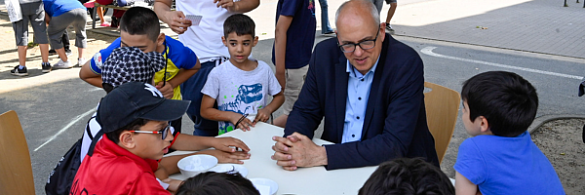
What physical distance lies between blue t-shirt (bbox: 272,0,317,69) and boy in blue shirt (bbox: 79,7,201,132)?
0.88 metres

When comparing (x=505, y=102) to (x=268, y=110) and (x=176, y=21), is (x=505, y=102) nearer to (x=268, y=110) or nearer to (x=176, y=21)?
(x=268, y=110)

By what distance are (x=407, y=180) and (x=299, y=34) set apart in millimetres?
2646

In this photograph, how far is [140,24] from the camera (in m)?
2.56

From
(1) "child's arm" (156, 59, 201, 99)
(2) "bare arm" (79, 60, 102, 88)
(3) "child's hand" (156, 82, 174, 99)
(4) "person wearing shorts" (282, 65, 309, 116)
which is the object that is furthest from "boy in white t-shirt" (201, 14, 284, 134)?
(4) "person wearing shorts" (282, 65, 309, 116)

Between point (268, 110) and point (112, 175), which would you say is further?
point (268, 110)

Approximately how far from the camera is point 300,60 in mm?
3715

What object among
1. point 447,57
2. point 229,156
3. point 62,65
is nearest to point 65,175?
point 229,156

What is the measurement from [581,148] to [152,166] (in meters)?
3.79

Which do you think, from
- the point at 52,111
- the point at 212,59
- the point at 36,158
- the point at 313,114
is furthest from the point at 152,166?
the point at 52,111

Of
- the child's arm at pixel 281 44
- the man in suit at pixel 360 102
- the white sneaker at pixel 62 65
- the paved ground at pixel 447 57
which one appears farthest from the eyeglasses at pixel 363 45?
the white sneaker at pixel 62 65

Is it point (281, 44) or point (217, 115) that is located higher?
point (281, 44)

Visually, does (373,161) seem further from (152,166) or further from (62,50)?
(62,50)

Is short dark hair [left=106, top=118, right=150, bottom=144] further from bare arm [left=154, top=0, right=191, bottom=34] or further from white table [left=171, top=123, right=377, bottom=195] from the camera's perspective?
bare arm [left=154, top=0, right=191, bottom=34]

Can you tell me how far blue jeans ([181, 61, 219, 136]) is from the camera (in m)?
3.21
